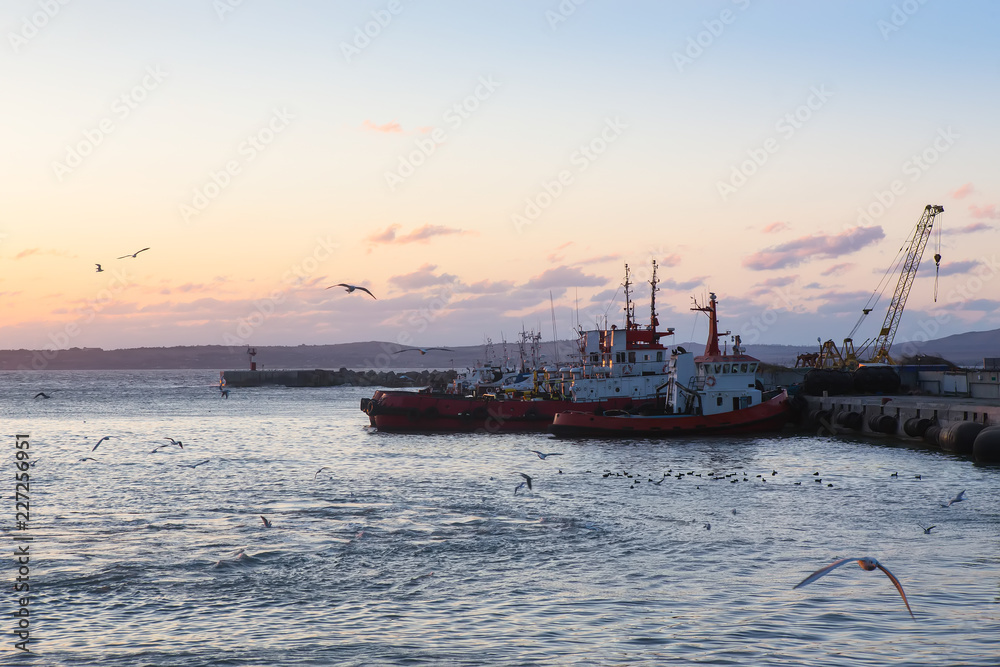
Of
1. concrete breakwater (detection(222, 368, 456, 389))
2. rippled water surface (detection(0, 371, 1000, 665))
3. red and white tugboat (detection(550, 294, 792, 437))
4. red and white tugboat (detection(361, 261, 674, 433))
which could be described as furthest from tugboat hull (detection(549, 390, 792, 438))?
concrete breakwater (detection(222, 368, 456, 389))

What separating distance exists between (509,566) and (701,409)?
3679 centimetres

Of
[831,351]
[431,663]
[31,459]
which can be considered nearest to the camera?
[431,663]

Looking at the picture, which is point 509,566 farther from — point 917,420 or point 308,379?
point 308,379

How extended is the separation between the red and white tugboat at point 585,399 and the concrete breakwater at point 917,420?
10431 mm

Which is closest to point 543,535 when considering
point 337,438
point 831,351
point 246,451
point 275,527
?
point 275,527

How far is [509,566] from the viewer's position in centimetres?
1833

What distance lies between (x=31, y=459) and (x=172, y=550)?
28.6 meters

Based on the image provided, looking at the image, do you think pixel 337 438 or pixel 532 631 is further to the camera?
pixel 337 438

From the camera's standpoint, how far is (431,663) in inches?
502

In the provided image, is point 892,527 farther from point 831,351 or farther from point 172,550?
point 831,351

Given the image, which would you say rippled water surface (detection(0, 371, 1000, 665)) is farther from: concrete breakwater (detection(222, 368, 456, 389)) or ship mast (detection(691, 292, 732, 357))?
concrete breakwater (detection(222, 368, 456, 389))

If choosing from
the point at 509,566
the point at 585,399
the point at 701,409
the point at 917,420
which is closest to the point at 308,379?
the point at 585,399

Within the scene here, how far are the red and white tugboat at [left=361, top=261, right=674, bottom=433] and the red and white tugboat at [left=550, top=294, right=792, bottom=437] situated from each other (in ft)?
4.50

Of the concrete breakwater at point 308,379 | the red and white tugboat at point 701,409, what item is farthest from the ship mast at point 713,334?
the concrete breakwater at point 308,379
